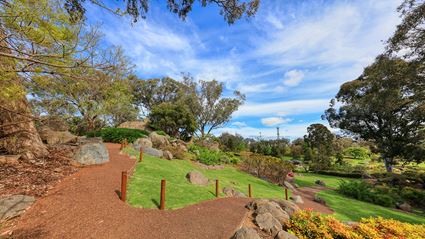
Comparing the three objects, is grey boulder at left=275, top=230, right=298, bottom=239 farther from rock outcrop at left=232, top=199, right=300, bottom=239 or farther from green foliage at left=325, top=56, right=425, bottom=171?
green foliage at left=325, top=56, right=425, bottom=171

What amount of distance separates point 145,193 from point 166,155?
22.8 ft

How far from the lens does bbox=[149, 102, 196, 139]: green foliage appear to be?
74.2 feet

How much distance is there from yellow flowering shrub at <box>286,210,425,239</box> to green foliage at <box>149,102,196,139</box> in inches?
762

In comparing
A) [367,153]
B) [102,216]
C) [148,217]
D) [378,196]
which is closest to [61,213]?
[102,216]

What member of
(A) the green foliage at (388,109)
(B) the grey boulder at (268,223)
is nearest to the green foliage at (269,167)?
(A) the green foliage at (388,109)

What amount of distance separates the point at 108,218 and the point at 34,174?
132 inches

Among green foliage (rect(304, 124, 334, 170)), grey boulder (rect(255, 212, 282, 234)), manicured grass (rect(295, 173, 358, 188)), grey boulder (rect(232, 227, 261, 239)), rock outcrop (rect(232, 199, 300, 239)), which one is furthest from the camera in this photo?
green foliage (rect(304, 124, 334, 170))

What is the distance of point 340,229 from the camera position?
4.08 m

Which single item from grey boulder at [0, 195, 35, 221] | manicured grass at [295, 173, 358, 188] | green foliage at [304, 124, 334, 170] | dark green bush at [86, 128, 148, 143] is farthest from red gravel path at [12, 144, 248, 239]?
green foliage at [304, 124, 334, 170]

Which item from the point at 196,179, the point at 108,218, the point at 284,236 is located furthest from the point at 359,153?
the point at 108,218

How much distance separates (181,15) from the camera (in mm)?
4477

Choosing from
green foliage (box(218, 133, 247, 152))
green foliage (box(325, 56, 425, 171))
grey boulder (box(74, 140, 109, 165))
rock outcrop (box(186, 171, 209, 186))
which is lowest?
rock outcrop (box(186, 171, 209, 186))

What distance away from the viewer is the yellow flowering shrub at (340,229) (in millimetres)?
3986

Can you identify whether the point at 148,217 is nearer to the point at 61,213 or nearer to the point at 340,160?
the point at 61,213
